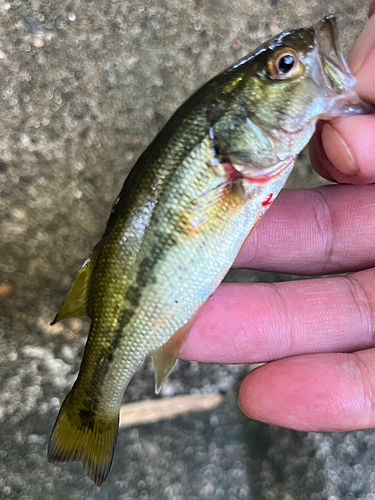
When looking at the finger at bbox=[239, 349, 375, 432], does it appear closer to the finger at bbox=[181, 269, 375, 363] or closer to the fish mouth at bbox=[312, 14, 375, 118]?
the finger at bbox=[181, 269, 375, 363]

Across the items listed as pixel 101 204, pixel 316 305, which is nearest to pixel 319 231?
pixel 316 305

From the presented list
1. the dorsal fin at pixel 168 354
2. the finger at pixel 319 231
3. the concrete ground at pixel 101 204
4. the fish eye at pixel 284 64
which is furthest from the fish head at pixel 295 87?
the concrete ground at pixel 101 204

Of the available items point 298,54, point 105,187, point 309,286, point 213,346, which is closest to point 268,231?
point 309,286

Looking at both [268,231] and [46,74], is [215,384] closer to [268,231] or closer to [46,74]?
[268,231]

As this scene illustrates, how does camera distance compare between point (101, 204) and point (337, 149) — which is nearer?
point (337, 149)

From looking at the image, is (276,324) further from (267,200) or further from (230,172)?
(230,172)
